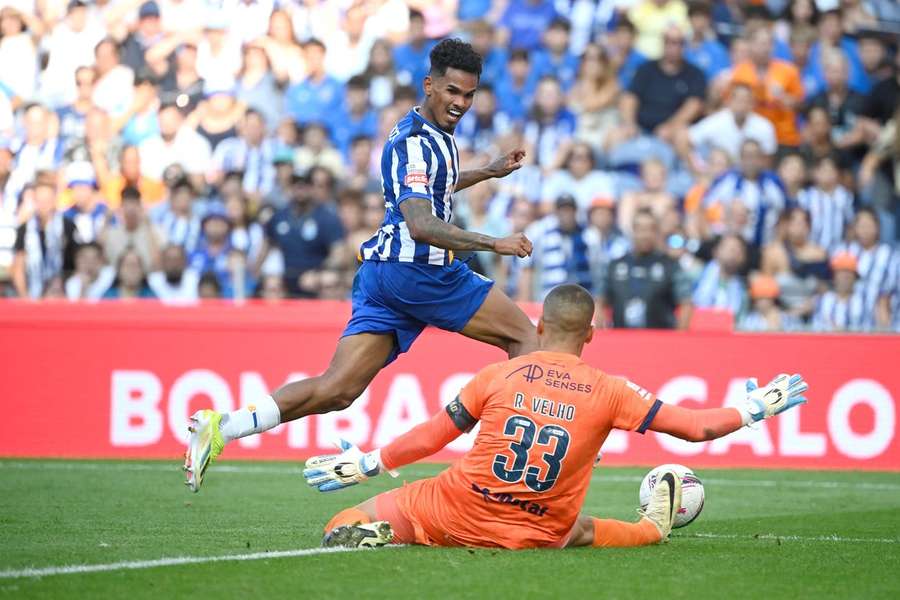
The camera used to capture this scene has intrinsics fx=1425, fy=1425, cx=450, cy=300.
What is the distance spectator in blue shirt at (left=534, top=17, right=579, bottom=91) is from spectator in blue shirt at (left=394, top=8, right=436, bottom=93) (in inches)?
57.0

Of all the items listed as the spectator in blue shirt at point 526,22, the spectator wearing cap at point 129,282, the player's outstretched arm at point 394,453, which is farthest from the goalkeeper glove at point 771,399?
the spectator in blue shirt at point 526,22

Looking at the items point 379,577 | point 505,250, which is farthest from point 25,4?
point 379,577

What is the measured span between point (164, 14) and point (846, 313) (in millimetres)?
9968

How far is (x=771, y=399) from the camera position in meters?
6.74

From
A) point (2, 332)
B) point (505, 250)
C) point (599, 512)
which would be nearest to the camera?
point (505, 250)

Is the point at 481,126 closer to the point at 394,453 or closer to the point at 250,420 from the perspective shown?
the point at 250,420

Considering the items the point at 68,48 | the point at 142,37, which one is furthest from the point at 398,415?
the point at 68,48

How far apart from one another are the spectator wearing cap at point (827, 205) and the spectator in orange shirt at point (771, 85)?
1053 millimetres

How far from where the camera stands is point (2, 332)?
1295 cm

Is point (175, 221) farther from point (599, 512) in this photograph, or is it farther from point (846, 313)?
point (599, 512)

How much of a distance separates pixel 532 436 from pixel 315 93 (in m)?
12.3

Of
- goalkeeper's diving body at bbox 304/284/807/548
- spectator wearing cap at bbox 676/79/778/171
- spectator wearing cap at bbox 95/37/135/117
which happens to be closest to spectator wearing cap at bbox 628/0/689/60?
spectator wearing cap at bbox 676/79/778/171

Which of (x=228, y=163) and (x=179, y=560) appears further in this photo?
(x=228, y=163)

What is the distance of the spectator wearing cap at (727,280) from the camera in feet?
49.8
